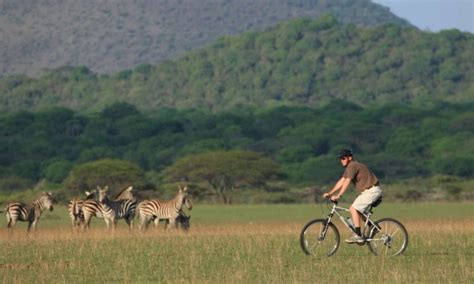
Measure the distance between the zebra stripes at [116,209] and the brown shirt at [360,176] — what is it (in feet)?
31.1

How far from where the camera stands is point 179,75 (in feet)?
447

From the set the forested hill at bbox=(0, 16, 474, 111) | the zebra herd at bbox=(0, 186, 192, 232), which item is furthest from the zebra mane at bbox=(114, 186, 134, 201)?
the forested hill at bbox=(0, 16, 474, 111)

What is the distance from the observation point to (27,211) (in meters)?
22.9

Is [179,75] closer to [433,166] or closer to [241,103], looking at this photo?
[241,103]

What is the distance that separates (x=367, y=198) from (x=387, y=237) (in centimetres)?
49

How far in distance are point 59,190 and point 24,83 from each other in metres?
82.9

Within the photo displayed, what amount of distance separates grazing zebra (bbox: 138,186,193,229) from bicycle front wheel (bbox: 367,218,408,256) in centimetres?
891

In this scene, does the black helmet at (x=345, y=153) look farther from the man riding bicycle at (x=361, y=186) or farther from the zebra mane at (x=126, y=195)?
the zebra mane at (x=126, y=195)

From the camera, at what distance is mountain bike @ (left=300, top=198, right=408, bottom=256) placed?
14.4 metres

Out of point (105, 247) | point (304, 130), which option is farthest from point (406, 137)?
point (105, 247)

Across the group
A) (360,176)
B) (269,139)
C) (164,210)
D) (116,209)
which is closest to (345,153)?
(360,176)

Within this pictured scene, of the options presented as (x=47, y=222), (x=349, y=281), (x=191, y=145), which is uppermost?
(x=191, y=145)

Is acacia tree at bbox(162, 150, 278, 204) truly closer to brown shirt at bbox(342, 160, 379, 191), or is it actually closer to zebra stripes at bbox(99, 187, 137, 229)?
zebra stripes at bbox(99, 187, 137, 229)

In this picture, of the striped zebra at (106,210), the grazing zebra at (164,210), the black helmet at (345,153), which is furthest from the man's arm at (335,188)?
the striped zebra at (106,210)
